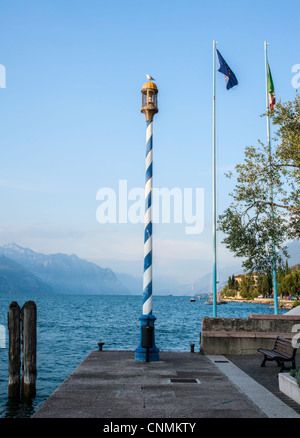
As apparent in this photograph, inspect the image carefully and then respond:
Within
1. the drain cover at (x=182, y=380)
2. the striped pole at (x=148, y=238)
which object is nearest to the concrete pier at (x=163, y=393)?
the drain cover at (x=182, y=380)

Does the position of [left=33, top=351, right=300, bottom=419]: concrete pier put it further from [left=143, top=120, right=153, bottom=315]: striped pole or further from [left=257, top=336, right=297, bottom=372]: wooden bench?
[left=143, top=120, right=153, bottom=315]: striped pole

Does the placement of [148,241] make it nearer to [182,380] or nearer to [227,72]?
[182,380]

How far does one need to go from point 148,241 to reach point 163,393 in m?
6.63

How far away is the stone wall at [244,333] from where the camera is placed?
1780 centimetres

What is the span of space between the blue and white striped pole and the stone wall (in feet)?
8.75

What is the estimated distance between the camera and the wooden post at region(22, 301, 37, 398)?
13969 mm

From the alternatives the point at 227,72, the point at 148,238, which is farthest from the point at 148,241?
the point at 227,72

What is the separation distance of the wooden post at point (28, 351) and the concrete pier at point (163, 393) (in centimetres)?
151

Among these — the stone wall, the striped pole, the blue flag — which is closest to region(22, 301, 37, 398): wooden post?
the striped pole

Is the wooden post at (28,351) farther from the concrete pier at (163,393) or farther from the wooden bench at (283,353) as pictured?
the wooden bench at (283,353)

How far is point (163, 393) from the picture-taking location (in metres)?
11.0

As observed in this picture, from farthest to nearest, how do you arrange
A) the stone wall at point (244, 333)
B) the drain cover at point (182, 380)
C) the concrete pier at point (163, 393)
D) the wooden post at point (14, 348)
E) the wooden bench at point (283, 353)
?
the stone wall at point (244, 333) < the wooden post at point (14, 348) < the wooden bench at point (283, 353) < the drain cover at point (182, 380) < the concrete pier at point (163, 393)
